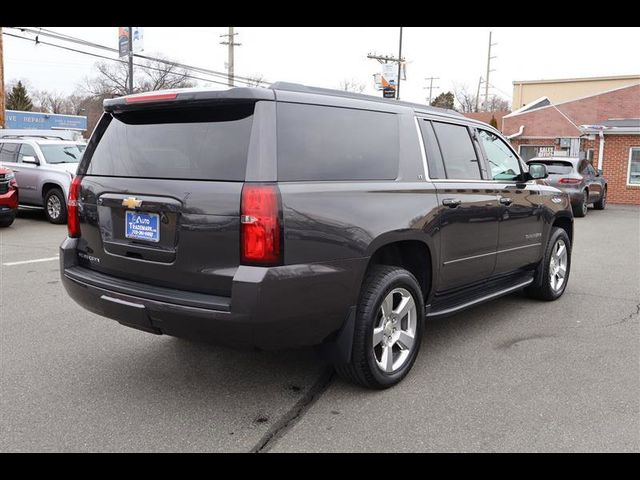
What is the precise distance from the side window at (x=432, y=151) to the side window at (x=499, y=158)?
88 centimetres

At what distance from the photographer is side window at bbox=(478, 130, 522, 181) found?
5.25 meters

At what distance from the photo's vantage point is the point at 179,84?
48875 millimetres

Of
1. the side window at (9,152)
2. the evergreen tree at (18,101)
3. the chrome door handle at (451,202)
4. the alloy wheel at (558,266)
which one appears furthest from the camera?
the evergreen tree at (18,101)

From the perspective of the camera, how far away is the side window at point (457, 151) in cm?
458

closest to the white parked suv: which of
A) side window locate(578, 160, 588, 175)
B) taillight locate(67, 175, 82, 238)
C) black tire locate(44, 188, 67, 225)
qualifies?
black tire locate(44, 188, 67, 225)

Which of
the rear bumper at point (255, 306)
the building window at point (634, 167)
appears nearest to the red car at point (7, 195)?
the rear bumper at point (255, 306)

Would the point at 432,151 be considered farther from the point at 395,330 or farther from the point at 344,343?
the point at 344,343

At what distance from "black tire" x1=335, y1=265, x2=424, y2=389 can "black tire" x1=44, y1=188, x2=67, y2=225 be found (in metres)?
10.3

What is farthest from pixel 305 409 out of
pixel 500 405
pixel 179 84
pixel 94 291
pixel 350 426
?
pixel 179 84

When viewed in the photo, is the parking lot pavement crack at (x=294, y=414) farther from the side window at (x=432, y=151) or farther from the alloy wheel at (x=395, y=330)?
the side window at (x=432, y=151)

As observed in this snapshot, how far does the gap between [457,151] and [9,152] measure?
11956 millimetres

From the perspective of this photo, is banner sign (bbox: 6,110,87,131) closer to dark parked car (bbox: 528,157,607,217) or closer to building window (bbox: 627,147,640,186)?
building window (bbox: 627,147,640,186)

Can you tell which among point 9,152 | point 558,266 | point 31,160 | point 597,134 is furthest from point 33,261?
point 597,134
